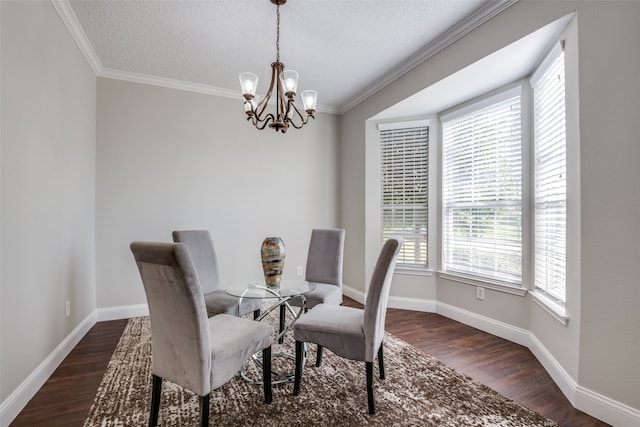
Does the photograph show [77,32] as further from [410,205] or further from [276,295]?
[410,205]

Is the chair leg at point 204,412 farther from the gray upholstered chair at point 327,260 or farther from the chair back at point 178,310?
the gray upholstered chair at point 327,260

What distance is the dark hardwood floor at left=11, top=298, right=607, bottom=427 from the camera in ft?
5.97

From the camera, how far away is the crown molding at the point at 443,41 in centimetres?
234

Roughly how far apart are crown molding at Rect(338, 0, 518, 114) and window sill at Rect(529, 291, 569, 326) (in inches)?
85.9

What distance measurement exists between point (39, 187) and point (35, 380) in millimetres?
1242

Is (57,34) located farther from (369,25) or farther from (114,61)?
(369,25)

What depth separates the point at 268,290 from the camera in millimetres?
2268

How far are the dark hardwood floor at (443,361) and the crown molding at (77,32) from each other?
8.69ft

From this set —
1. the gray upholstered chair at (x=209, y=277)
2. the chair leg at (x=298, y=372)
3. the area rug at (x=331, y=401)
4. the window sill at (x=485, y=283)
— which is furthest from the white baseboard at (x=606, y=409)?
the gray upholstered chair at (x=209, y=277)

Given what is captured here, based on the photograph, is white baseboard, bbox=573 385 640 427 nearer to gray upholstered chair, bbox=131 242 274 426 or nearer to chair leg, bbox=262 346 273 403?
chair leg, bbox=262 346 273 403

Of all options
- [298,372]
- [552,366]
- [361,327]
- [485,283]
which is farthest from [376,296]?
[485,283]

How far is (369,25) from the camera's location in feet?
8.54

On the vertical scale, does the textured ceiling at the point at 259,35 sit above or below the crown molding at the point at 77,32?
above

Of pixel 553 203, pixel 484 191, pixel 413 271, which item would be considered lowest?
pixel 413 271
